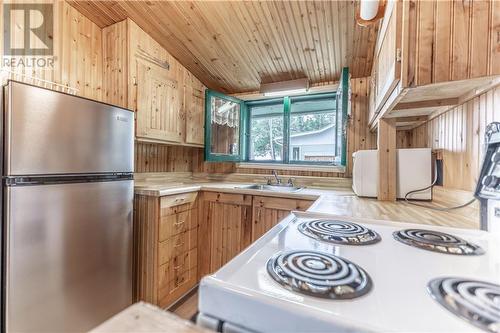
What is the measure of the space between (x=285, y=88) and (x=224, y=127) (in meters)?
0.89

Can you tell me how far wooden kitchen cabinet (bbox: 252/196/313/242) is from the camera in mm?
1988

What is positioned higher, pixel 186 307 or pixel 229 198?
pixel 229 198

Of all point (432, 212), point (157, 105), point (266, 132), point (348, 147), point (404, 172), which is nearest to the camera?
point (432, 212)

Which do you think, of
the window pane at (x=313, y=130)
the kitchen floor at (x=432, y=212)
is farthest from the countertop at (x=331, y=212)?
the window pane at (x=313, y=130)

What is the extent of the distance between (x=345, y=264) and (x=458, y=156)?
1270 mm

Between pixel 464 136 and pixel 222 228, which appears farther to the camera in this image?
pixel 222 228

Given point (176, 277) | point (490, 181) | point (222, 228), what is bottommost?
point (176, 277)

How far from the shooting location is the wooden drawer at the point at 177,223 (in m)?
1.93

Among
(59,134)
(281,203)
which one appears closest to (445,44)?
(281,203)

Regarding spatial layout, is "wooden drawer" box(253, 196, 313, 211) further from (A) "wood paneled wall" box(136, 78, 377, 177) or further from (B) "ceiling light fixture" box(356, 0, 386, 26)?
(B) "ceiling light fixture" box(356, 0, 386, 26)

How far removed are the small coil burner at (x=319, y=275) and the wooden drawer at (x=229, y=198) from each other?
1516mm

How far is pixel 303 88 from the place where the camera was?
8.43ft

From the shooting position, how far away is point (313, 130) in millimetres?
2863

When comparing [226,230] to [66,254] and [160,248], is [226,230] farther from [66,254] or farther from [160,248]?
[66,254]
